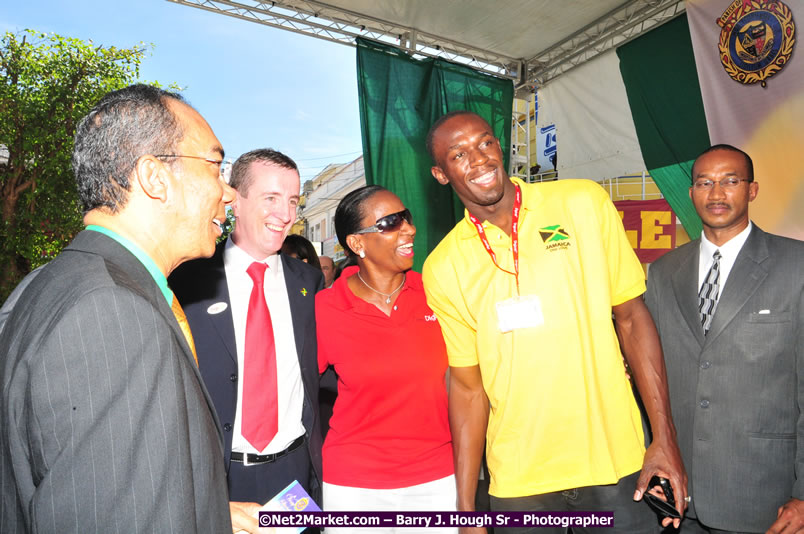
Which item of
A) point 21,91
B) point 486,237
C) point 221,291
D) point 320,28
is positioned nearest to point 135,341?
point 221,291

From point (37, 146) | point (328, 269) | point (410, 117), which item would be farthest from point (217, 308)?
point (37, 146)

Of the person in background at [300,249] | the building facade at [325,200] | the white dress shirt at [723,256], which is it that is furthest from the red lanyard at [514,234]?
the building facade at [325,200]

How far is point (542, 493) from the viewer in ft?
6.19

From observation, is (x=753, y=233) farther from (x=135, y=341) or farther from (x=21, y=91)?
(x=21, y=91)

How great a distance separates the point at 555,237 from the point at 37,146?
10.1 m

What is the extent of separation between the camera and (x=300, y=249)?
4.46 meters

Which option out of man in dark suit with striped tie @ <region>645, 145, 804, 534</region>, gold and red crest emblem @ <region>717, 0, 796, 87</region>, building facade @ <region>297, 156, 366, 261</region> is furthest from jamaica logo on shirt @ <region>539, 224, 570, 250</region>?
building facade @ <region>297, 156, 366, 261</region>

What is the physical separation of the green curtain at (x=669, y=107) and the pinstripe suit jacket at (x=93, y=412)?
6.12m

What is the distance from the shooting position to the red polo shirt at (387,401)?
2170 mm

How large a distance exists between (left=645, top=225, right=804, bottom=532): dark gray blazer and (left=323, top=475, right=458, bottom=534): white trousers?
1147 mm

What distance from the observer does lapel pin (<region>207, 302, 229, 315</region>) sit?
7.02 feet

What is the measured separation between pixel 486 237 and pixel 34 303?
63.8 inches

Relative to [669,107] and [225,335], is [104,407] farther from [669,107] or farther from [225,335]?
[669,107]

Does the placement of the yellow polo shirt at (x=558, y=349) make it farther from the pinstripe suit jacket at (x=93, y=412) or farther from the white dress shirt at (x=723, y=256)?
the pinstripe suit jacket at (x=93, y=412)
